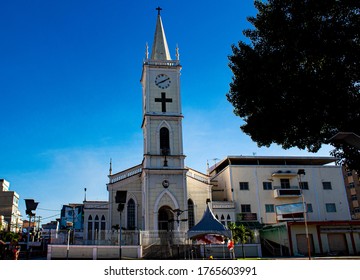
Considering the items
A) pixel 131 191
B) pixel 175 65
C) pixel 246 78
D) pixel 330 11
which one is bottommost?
pixel 131 191

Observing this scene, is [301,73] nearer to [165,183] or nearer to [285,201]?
[165,183]

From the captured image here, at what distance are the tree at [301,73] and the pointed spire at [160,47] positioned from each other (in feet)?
68.9

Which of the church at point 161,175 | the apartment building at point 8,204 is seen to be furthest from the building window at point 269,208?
the apartment building at point 8,204

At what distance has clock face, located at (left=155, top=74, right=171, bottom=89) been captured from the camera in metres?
36.9

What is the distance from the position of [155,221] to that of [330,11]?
75.3ft

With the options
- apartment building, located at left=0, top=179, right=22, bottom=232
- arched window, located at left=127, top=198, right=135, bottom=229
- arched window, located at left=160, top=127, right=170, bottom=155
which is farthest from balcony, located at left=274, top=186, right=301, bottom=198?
apartment building, located at left=0, top=179, right=22, bottom=232

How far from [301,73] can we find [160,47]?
83.1ft

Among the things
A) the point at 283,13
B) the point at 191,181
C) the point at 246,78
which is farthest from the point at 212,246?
the point at 283,13

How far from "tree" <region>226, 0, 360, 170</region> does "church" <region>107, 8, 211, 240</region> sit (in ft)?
51.3

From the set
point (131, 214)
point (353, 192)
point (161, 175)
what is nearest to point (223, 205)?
point (161, 175)

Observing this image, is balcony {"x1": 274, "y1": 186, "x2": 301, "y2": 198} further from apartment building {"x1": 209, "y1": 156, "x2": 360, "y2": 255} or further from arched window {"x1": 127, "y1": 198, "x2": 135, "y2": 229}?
arched window {"x1": 127, "y1": 198, "x2": 135, "y2": 229}
